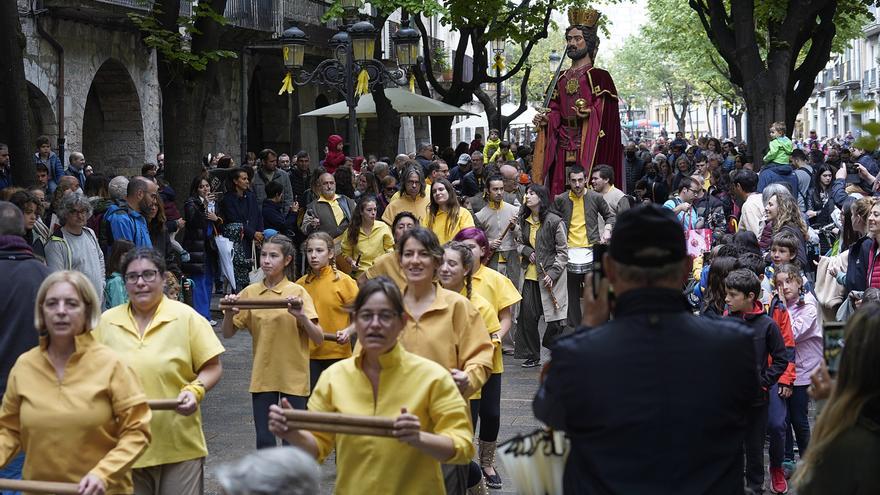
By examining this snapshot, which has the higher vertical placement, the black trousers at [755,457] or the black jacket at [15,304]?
the black jacket at [15,304]

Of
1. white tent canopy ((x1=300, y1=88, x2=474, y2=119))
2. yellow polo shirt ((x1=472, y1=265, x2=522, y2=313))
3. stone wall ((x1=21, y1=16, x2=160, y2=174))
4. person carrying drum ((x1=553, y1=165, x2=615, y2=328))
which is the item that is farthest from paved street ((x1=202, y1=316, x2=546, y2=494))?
stone wall ((x1=21, y1=16, x2=160, y2=174))

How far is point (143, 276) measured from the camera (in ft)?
21.1

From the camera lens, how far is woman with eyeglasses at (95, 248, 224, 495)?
249 inches

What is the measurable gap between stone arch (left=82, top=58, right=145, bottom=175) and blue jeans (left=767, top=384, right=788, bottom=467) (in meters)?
19.8

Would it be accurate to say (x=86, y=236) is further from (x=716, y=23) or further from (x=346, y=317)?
(x=716, y=23)

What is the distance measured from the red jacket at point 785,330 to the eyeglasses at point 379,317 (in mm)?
4052

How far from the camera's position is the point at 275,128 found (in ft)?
125

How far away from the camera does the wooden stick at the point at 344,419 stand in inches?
178

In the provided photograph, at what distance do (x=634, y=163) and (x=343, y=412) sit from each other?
22.0 metres

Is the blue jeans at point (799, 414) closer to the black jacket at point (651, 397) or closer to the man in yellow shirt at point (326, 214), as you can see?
the black jacket at point (651, 397)

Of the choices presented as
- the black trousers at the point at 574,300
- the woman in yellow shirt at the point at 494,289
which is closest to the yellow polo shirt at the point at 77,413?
the woman in yellow shirt at the point at 494,289

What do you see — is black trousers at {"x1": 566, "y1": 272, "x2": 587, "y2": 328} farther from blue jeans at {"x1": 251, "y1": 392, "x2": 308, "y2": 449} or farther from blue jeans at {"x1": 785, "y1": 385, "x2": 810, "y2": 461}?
blue jeans at {"x1": 251, "y1": 392, "x2": 308, "y2": 449}

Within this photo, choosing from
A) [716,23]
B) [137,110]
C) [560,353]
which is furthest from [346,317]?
[137,110]

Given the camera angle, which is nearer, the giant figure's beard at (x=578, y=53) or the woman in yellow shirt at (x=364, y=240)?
the woman in yellow shirt at (x=364, y=240)
